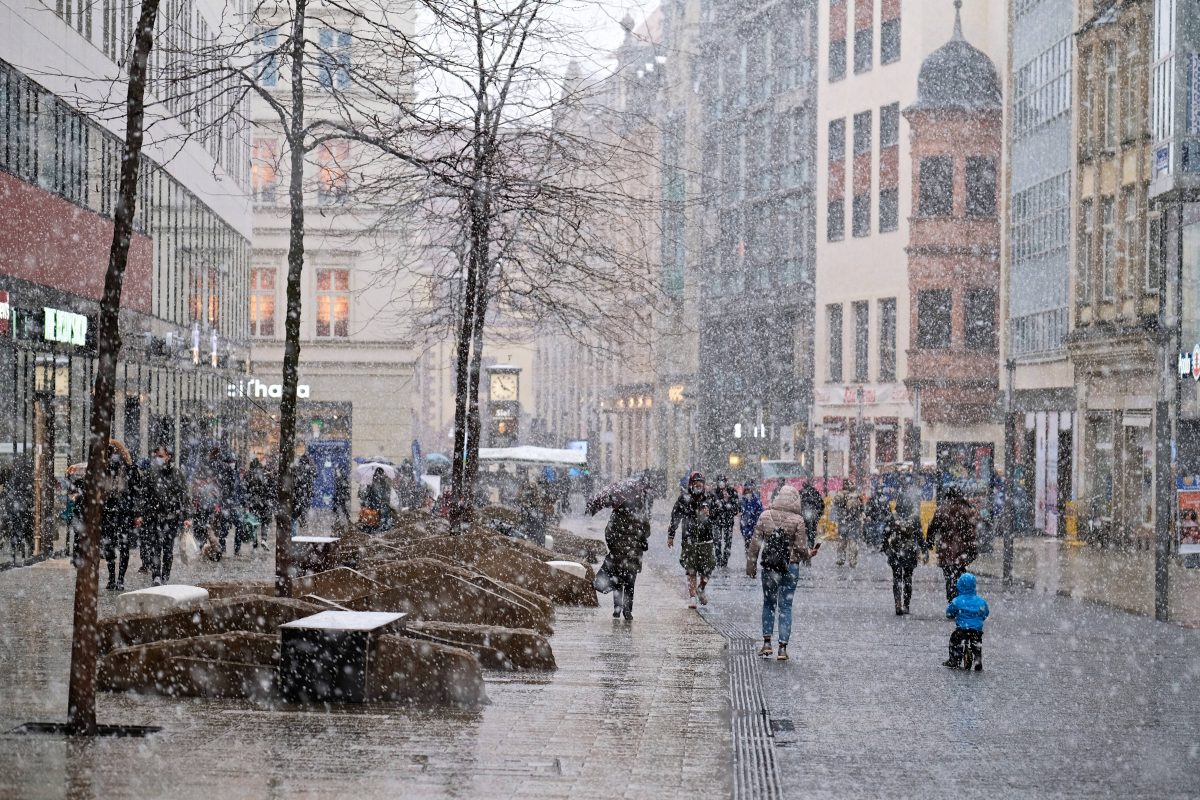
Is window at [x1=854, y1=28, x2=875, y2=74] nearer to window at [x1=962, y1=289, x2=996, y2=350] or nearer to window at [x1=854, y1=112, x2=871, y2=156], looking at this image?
window at [x1=854, y1=112, x2=871, y2=156]

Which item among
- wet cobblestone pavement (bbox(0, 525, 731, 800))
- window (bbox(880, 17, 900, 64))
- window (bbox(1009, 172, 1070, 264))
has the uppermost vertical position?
window (bbox(880, 17, 900, 64))

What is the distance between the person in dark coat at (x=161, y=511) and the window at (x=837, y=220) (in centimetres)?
4414

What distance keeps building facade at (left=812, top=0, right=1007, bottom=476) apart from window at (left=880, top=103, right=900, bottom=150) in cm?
4

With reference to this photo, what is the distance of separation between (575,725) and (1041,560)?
25.7 m

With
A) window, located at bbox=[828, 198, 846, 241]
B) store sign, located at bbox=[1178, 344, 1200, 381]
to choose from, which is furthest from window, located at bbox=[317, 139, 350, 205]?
window, located at bbox=[828, 198, 846, 241]

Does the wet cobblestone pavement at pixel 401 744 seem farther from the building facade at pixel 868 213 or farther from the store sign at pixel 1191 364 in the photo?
the building facade at pixel 868 213

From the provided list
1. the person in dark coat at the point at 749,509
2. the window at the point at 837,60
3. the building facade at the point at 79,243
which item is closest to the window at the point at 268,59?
the building facade at the point at 79,243

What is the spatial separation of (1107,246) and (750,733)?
106 feet

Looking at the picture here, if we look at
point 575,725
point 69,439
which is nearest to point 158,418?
point 69,439

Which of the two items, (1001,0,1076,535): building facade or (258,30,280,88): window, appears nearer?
(258,30,280,88): window

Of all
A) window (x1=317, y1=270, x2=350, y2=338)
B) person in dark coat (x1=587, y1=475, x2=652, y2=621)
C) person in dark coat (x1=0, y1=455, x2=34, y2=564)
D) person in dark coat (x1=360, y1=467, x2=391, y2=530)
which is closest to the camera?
person in dark coat (x1=587, y1=475, x2=652, y2=621)

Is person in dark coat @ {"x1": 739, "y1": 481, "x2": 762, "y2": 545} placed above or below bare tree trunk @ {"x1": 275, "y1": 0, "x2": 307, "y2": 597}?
below

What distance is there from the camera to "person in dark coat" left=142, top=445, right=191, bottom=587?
23250mm

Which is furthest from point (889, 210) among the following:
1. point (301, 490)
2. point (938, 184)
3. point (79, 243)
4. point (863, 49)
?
point (79, 243)
